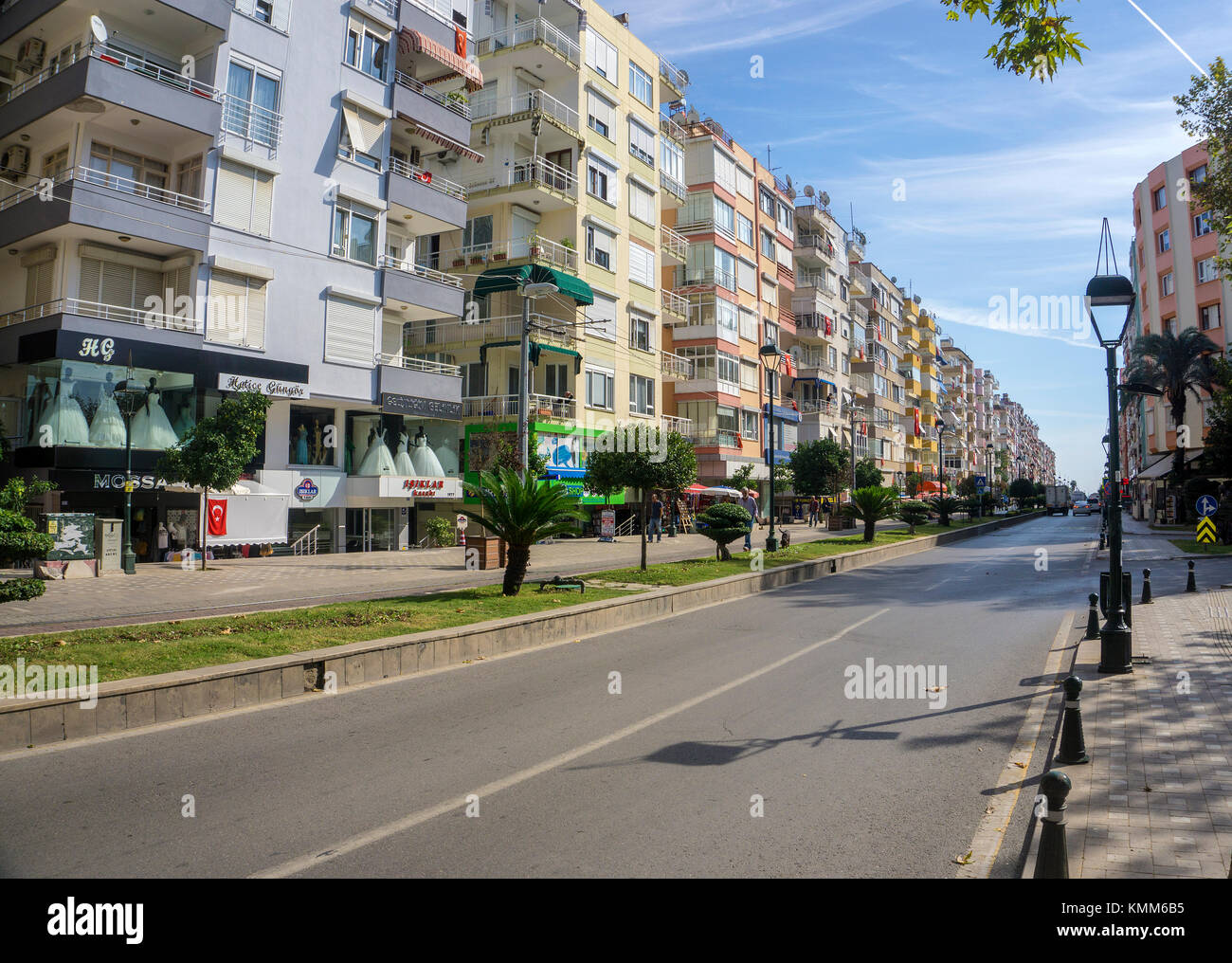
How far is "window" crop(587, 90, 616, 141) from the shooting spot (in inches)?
1550

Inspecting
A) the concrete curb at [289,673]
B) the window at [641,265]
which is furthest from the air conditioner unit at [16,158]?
the window at [641,265]

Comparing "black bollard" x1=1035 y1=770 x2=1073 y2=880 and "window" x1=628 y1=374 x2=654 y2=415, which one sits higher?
"window" x1=628 y1=374 x2=654 y2=415

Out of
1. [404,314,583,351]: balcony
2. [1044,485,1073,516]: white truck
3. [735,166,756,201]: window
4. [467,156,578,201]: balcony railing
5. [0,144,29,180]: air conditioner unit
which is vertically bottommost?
[1044,485,1073,516]: white truck

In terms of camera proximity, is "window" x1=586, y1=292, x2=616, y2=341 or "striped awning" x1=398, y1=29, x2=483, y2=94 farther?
"window" x1=586, y1=292, x2=616, y2=341

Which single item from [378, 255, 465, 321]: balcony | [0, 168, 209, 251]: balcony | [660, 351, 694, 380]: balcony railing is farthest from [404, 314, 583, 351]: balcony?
[0, 168, 209, 251]: balcony

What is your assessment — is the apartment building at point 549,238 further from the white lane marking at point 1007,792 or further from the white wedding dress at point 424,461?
the white lane marking at point 1007,792

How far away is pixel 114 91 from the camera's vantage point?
21.5 m

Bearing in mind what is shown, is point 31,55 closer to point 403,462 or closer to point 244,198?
point 244,198

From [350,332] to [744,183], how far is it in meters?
35.2

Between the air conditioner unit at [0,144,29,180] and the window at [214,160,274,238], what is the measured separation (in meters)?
6.04

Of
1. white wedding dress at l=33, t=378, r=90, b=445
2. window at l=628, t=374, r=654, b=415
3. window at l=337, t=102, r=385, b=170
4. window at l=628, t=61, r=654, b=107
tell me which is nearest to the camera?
white wedding dress at l=33, t=378, r=90, b=445

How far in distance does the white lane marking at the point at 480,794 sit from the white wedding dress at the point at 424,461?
24031 mm

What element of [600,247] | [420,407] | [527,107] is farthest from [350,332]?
[527,107]

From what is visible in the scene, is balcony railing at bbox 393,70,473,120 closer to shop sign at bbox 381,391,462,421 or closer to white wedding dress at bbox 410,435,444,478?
shop sign at bbox 381,391,462,421
